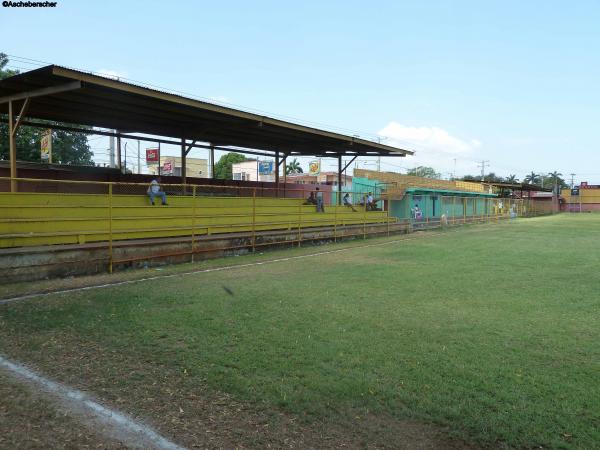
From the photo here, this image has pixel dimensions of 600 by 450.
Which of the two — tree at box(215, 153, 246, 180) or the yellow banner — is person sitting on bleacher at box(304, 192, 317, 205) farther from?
tree at box(215, 153, 246, 180)

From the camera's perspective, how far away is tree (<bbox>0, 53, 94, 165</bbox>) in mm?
31562

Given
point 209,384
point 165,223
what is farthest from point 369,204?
point 209,384

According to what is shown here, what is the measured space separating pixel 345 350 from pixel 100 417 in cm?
258

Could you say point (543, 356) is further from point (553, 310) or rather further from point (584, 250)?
point (584, 250)

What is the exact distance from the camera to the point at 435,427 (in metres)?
3.48

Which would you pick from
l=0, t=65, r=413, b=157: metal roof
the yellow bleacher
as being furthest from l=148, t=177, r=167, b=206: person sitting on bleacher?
l=0, t=65, r=413, b=157: metal roof

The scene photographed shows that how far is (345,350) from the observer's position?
5.09 m

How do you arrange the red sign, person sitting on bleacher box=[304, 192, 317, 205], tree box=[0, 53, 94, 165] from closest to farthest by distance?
person sitting on bleacher box=[304, 192, 317, 205] < tree box=[0, 53, 94, 165] < the red sign

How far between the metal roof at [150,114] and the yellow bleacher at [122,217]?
116 inches

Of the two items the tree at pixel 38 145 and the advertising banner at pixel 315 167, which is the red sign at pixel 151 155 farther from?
the advertising banner at pixel 315 167

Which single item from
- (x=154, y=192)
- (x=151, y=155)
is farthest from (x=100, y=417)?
(x=151, y=155)

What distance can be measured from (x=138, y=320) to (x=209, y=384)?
2437mm

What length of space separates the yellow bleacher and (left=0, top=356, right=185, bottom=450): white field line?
6370 mm

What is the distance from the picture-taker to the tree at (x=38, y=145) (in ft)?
104
